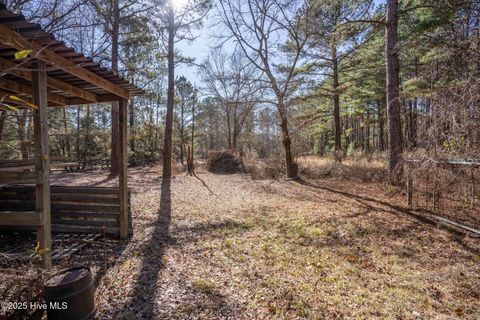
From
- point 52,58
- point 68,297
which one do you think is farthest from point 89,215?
Result: point 52,58

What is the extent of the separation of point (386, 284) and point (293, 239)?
1550mm

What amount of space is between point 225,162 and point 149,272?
11289 mm

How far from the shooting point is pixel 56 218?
4.43 m

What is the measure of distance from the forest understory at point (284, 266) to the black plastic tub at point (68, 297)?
26cm

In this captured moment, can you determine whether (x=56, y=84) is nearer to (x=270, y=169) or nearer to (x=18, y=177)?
(x=18, y=177)

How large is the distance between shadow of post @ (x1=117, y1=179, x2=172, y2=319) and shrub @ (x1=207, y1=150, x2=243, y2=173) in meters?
8.74

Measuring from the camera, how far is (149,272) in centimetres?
314

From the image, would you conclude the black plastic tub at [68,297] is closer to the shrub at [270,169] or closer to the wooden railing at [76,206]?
the wooden railing at [76,206]

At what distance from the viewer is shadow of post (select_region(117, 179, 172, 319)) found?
2.47 m

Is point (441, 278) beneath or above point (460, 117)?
beneath

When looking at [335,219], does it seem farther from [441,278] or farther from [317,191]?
[317,191]

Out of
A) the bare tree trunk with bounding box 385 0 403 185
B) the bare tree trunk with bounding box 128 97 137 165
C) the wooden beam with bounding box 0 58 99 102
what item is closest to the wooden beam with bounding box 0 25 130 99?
the wooden beam with bounding box 0 58 99 102

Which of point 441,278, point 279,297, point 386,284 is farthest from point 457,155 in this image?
point 279,297

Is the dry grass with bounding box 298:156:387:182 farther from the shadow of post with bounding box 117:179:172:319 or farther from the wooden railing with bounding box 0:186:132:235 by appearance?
the wooden railing with bounding box 0:186:132:235
